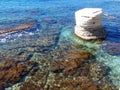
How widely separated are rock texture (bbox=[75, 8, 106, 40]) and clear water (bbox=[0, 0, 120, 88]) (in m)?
0.80

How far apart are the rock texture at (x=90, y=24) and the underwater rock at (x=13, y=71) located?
6571 millimetres

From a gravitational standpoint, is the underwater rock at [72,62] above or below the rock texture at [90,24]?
below

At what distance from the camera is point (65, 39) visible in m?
21.5

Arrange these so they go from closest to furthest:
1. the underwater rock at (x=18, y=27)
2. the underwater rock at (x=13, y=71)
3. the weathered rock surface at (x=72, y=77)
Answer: the weathered rock surface at (x=72, y=77) → the underwater rock at (x=13, y=71) → the underwater rock at (x=18, y=27)

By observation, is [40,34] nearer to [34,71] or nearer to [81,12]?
[81,12]

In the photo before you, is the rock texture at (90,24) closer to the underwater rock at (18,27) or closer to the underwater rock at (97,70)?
the underwater rock at (97,70)

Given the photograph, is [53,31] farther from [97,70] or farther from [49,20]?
[97,70]

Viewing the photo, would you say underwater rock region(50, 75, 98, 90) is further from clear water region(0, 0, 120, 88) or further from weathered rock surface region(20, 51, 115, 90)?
clear water region(0, 0, 120, 88)

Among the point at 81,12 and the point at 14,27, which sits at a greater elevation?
the point at 81,12

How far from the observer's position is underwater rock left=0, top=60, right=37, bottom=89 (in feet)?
47.1

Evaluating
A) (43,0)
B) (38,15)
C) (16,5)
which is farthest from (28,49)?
(43,0)

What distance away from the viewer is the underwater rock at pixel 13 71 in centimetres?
1435

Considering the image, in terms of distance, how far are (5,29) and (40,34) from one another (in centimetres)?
451

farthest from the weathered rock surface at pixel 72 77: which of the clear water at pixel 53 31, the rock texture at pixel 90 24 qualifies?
the rock texture at pixel 90 24
